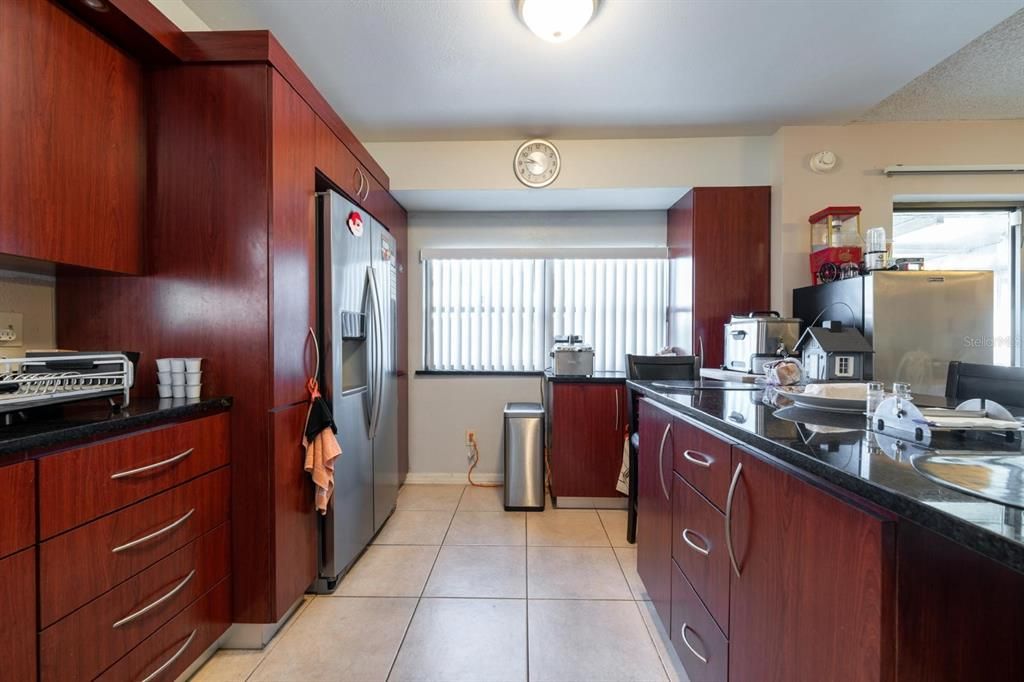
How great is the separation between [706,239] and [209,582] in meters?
3.21

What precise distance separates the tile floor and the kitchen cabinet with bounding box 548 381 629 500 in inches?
13.2

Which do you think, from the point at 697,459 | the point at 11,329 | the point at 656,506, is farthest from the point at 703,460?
the point at 11,329

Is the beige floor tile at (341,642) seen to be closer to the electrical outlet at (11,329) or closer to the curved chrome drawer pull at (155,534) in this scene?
the curved chrome drawer pull at (155,534)

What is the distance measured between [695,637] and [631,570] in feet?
2.95

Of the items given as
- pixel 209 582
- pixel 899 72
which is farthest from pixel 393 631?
pixel 899 72

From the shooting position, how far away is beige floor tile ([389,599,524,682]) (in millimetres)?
1424

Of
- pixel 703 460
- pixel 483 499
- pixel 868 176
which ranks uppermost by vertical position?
pixel 868 176

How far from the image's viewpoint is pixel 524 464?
9.29ft

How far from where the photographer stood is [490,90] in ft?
7.78

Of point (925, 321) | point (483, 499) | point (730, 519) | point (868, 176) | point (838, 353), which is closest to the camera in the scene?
point (730, 519)

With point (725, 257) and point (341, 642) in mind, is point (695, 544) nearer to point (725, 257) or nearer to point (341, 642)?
point (341, 642)

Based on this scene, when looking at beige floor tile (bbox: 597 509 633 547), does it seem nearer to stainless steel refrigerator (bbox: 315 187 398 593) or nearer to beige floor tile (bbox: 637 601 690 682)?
beige floor tile (bbox: 637 601 690 682)

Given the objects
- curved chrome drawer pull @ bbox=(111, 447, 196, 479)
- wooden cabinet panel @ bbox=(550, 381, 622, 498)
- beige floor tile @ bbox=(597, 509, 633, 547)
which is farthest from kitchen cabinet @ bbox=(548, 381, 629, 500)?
curved chrome drawer pull @ bbox=(111, 447, 196, 479)

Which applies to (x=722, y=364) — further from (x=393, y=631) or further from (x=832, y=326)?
(x=393, y=631)
